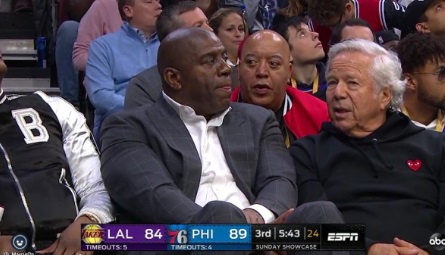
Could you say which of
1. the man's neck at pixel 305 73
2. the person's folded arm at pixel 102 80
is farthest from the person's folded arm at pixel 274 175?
the person's folded arm at pixel 102 80

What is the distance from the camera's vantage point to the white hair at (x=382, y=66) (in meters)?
4.34

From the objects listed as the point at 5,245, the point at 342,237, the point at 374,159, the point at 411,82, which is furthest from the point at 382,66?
the point at 5,245

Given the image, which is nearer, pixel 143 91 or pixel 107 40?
pixel 143 91

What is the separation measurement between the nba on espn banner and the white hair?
3.06 ft

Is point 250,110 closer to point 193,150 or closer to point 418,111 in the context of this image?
point 193,150

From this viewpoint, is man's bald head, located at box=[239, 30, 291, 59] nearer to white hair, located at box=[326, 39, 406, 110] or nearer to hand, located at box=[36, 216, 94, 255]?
white hair, located at box=[326, 39, 406, 110]

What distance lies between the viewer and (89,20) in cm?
707

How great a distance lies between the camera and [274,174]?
4.12 m

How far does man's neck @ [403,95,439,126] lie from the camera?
16.4 feet

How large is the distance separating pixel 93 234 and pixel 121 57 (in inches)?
102

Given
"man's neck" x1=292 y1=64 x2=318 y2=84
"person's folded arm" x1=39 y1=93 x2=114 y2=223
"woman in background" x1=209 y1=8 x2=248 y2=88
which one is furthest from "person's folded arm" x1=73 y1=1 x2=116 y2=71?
"person's folded arm" x1=39 y1=93 x2=114 y2=223

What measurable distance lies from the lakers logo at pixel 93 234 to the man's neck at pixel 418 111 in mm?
1994

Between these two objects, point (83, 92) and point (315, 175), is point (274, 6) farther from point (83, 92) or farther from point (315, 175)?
point (315, 175)

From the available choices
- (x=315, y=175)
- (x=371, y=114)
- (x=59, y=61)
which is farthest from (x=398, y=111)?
(x=59, y=61)
